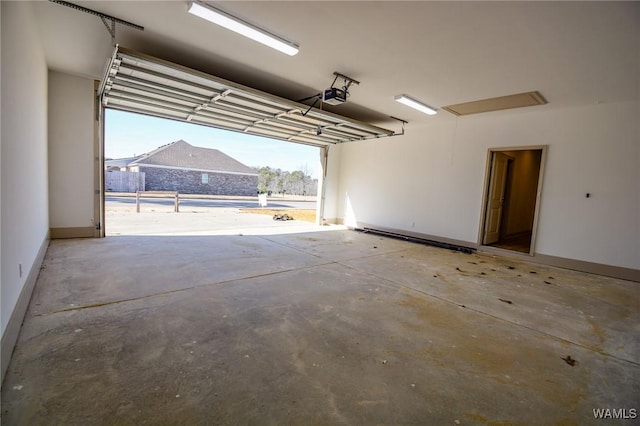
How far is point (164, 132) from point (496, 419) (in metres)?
55.8

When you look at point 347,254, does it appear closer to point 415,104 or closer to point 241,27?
point 415,104

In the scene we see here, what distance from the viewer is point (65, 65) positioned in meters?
4.93

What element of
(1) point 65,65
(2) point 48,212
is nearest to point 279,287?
(2) point 48,212

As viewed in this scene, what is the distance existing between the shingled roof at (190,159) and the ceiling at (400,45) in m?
22.7

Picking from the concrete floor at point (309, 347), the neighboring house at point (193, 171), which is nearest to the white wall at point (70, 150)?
the concrete floor at point (309, 347)

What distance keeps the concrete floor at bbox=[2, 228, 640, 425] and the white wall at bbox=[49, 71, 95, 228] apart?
1.39 m

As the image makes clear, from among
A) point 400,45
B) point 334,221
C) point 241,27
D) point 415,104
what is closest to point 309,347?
point 241,27

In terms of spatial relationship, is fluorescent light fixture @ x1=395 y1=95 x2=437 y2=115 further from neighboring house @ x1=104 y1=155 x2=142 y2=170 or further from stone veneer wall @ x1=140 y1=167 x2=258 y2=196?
neighboring house @ x1=104 y1=155 x2=142 y2=170

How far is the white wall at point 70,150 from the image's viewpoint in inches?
209

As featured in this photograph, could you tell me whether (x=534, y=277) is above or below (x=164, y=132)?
below

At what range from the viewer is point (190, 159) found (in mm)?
27406

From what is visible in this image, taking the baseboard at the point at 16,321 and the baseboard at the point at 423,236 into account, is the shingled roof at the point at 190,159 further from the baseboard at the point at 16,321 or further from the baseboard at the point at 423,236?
the baseboard at the point at 16,321

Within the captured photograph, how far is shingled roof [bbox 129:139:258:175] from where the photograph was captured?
25.6 meters

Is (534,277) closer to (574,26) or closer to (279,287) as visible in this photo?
(574,26)
